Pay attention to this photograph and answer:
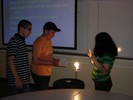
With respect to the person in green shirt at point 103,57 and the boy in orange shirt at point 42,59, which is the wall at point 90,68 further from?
the boy in orange shirt at point 42,59

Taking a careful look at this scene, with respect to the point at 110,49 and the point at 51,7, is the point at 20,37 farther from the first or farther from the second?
the point at 51,7

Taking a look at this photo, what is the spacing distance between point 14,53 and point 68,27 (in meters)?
→ 2.48

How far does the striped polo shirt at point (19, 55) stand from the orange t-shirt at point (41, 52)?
0.76 feet

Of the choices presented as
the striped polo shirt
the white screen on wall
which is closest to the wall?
the white screen on wall

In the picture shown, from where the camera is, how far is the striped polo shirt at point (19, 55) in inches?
131

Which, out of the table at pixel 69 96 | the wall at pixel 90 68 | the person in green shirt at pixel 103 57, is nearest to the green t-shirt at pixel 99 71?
the person in green shirt at pixel 103 57

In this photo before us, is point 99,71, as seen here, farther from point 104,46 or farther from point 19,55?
point 19,55

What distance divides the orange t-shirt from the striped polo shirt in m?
0.23

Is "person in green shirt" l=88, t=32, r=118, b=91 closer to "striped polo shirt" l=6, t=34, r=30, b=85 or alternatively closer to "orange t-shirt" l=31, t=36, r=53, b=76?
"orange t-shirt" l=31, t=36, r=53, b=76

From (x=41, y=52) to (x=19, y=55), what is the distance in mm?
414

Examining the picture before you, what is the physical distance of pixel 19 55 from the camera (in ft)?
11.1

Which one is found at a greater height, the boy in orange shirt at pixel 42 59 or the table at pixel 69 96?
the boy in orange shirt at pixel 42 59

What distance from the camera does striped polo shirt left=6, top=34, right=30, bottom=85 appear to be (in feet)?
10.9

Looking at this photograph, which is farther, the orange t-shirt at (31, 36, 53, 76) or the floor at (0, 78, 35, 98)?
the floor at (0, 78, 35, 98)
